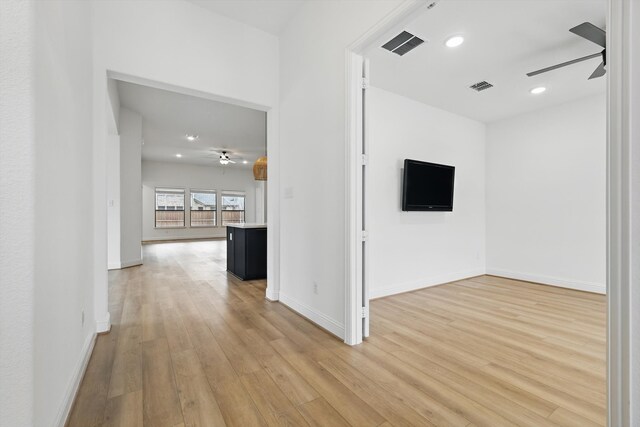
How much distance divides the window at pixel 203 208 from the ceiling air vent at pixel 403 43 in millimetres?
10798

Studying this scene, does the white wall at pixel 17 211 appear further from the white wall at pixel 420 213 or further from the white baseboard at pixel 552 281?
the white baseboard at pixel 552 281

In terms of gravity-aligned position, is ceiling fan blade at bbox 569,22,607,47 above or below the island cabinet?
above

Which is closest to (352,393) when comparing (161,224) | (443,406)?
(443,406)

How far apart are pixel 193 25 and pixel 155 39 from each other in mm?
433

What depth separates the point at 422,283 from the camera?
166 inches

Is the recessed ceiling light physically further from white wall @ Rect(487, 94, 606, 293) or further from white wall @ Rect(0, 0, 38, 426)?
white wall @ Rect(0, 0, 38, 426)

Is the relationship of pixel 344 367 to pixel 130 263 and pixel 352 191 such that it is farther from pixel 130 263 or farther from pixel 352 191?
pixel 130 263

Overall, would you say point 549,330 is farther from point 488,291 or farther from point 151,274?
point 151,274

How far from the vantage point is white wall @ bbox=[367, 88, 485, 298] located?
12.5ft

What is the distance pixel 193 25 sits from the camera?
2.89 metres

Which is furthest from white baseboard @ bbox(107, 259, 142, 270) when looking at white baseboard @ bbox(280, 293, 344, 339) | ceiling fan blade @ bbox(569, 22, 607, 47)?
ceiling fan blade @ bbox(569, 22, 607, 47)

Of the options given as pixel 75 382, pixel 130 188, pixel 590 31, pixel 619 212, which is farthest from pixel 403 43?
pixel 130 188

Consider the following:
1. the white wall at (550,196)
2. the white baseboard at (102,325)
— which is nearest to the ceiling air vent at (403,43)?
the white wall at (550,196)

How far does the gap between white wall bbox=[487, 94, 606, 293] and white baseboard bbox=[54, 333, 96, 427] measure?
19.1ft
